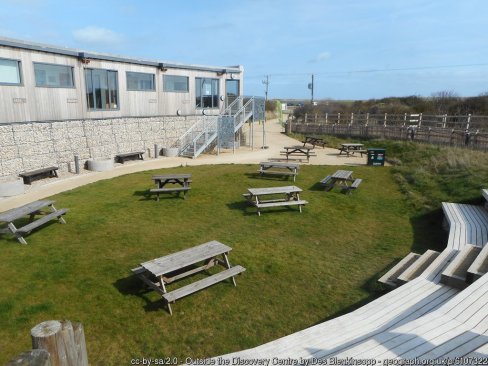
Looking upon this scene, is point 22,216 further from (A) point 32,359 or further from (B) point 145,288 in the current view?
(A) point 32,359

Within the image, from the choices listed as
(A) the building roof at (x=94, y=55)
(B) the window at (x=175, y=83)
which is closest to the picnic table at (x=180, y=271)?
(A) the building roof at (x=94, y=55)

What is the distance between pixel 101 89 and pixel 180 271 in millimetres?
13576

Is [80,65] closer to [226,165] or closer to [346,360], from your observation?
[226,165]

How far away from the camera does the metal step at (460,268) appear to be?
17.7ft

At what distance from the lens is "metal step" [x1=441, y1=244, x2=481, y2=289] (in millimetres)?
5410

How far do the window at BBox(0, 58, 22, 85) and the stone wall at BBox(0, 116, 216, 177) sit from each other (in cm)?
158

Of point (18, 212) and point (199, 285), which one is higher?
point (18, 212)

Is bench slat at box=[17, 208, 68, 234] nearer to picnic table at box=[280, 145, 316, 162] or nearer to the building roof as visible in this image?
the building roof

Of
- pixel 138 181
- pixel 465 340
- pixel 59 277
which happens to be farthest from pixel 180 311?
pixel 138 181

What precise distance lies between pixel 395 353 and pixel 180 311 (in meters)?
3.26

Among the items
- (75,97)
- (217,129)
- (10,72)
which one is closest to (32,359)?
(10,72)

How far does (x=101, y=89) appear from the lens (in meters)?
17.3

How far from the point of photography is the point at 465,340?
362 cm

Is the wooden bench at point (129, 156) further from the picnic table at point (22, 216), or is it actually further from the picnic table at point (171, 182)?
the picnic table at point (22, 216)
